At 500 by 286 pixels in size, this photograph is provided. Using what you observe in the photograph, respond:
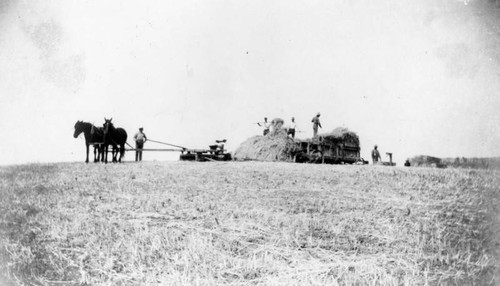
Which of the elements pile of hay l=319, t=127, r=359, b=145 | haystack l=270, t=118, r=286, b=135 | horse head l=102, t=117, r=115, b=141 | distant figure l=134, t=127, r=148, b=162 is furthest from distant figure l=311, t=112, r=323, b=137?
horse head l=102, t=117, r=115, b=141

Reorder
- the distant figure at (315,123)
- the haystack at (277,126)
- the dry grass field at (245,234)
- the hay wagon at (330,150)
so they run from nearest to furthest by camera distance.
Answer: the dry grass field at (245,234), the hay wagon at (330,150), the distant figure at (315,123), the haystack at (277,126)

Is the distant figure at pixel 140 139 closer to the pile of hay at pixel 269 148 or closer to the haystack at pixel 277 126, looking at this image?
the pile of hay at pixel 269 148

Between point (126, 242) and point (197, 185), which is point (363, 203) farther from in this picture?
point (126, 242)

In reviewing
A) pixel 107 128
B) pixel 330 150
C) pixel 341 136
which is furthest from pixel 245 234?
pixel 341 136

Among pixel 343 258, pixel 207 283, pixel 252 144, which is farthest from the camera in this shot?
pixel 252 144

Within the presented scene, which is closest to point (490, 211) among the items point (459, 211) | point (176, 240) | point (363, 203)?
point (459, 211)

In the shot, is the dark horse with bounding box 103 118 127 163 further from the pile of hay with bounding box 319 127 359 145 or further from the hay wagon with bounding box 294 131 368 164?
the pile of hay with bounding box 319 127 359 145

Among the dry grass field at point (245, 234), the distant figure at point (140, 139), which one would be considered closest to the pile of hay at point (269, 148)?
the distant figure at point (140, 139)
